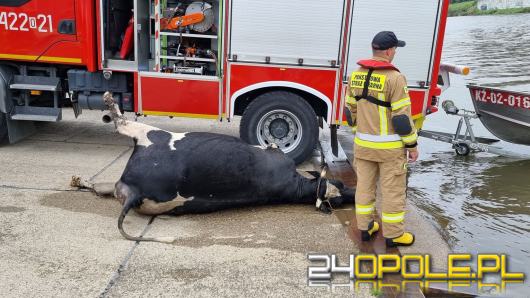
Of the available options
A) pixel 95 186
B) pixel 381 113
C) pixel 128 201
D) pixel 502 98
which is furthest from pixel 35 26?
pixel 502 98

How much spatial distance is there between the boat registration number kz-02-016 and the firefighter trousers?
5351mm

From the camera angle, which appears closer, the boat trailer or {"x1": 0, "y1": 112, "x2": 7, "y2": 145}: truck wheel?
{"x1": 0, "y1": 112, "x2": 7, "y2": 145}: truck wheel

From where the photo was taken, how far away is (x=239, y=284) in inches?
147

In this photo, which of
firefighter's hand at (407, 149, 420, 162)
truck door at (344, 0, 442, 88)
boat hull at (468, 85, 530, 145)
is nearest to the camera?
firefighter's hand at (407, 149, 420, 162)

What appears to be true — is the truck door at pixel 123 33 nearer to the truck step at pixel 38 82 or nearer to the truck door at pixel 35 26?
the truck door at pixel 35 26

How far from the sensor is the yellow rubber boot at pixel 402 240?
4469mm

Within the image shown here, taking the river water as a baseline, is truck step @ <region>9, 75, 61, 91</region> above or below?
above

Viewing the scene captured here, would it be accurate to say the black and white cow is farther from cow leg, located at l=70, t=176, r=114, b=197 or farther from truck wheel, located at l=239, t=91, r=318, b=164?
truck wheel, located at l=239, t=91, r=318, b=164

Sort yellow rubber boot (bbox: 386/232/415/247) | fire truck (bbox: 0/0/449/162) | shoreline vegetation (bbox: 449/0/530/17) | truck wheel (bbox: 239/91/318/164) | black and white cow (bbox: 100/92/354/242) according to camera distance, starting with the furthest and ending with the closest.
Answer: shoreline vegetation (bbox: 449/0/530/17) < truck wheel (bbox: 239/91/318/164) < fire truck (bbox: 0/0/449/162) < black and white cow (bbox: 100/92/354/242) < yellow rubber boot (bbox: 386/232/415/247)

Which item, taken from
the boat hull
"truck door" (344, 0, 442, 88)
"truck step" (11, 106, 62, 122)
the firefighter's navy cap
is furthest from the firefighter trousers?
the boat hull

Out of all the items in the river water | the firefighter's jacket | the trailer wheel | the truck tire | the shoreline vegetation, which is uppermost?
the shoreline vegetation

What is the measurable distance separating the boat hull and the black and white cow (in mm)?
4947

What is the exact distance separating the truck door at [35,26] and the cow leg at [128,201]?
3.15 metres

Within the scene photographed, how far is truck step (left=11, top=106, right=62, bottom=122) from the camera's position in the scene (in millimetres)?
7191
